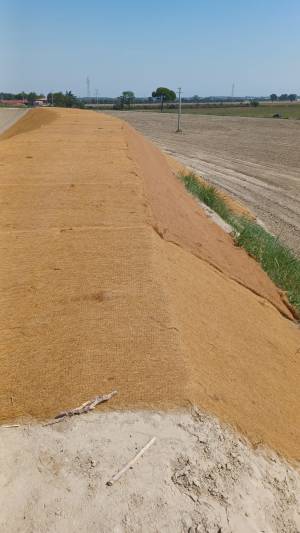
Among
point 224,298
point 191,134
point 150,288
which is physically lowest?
point 191,134

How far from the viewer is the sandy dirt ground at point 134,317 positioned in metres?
4.53

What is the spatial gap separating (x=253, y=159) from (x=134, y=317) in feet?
83.6

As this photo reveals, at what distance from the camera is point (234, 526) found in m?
3.48

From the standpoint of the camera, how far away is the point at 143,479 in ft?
12.1

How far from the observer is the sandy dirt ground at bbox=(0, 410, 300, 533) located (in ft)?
11.3

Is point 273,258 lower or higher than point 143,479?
lower

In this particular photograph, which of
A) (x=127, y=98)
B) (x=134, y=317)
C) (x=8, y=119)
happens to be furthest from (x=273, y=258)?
(x=127, y=98)

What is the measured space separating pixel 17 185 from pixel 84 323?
609 cm

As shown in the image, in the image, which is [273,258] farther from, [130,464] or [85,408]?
[130,464]

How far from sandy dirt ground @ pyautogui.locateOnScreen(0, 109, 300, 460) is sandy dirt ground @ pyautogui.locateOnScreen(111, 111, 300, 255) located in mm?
6949

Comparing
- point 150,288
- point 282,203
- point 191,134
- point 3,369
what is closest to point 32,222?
point 150,288

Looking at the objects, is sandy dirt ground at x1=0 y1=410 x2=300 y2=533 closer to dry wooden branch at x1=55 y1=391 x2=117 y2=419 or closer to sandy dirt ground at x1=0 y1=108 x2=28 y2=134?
dry wooden branch at x1=55 y1=391 x2=117 y2=419

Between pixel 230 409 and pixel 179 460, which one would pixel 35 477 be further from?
pixel 230 409

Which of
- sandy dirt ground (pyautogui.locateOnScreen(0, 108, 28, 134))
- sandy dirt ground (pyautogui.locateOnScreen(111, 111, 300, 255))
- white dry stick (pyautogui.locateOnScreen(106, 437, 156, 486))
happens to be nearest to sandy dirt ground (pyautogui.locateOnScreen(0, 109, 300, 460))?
white dry stick (pyautogui.locateOnScreen(106, 437, 156, 486))
